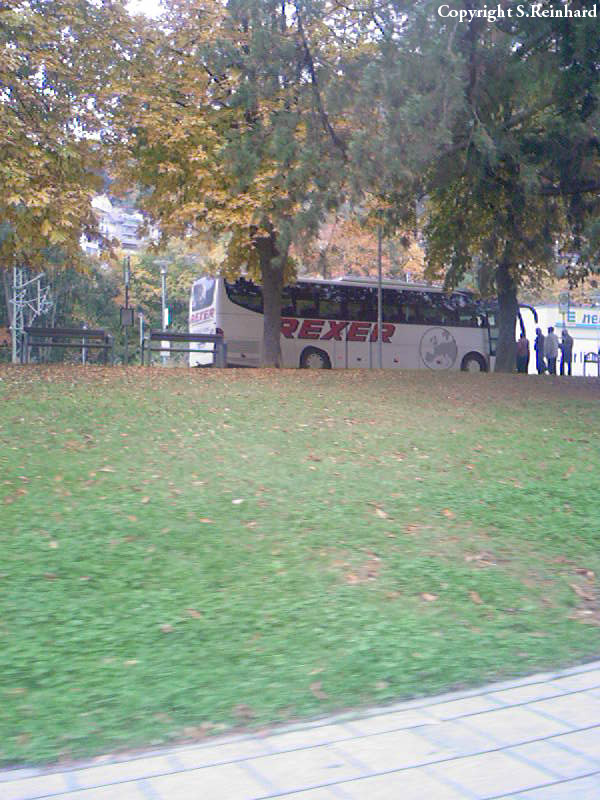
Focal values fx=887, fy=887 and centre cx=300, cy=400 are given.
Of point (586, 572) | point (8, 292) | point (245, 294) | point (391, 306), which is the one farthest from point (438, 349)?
point (586, 572)

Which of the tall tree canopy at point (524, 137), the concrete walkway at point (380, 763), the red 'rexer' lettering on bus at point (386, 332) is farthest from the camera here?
the red 'rexer' lettering on bus at point (386, 332)

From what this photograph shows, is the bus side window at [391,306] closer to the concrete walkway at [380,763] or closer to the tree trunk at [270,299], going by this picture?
the tree trunk at [270,299]

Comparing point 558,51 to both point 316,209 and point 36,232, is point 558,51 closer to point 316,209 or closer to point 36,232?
point 316,209

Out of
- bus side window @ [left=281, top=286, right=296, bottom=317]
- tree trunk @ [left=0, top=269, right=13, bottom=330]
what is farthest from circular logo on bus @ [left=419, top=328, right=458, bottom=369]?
tree trunk @ [left=0, top=269, right=13, bottom=330]

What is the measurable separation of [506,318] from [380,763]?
80.7ft

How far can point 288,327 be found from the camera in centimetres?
3144

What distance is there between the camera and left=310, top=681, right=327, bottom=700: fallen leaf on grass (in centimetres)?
434

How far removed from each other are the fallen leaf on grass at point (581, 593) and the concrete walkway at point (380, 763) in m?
1.80

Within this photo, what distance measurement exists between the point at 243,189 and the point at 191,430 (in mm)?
10476

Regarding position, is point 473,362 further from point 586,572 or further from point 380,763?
point 380,763

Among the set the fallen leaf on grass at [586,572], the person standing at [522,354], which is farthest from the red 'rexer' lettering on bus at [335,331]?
the fallen leaf on grass at [586,572]

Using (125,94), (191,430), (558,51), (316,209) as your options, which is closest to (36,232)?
(125,94)

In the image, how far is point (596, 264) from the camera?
69.3 ft

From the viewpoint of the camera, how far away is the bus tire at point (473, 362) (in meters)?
35.0
